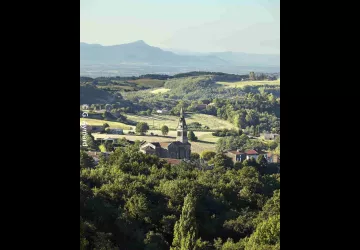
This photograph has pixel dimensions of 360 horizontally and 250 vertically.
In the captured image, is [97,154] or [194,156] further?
[97,154]

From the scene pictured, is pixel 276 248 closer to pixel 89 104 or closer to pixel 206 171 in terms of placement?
pixel 206 171

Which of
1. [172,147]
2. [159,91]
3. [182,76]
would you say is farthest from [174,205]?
[182,76]

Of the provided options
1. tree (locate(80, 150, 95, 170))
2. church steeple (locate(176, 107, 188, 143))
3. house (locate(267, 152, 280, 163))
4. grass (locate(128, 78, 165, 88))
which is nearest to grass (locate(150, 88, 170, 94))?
grass (locate(128, 78, 165, 88))

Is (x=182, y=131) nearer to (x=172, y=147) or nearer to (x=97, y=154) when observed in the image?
(x=172, y=147)

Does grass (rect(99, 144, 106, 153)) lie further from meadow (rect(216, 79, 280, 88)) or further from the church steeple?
meadow (rect(216, 79, 280, 88))

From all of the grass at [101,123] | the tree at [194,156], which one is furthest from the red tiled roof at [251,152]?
the grass at [101,123]
